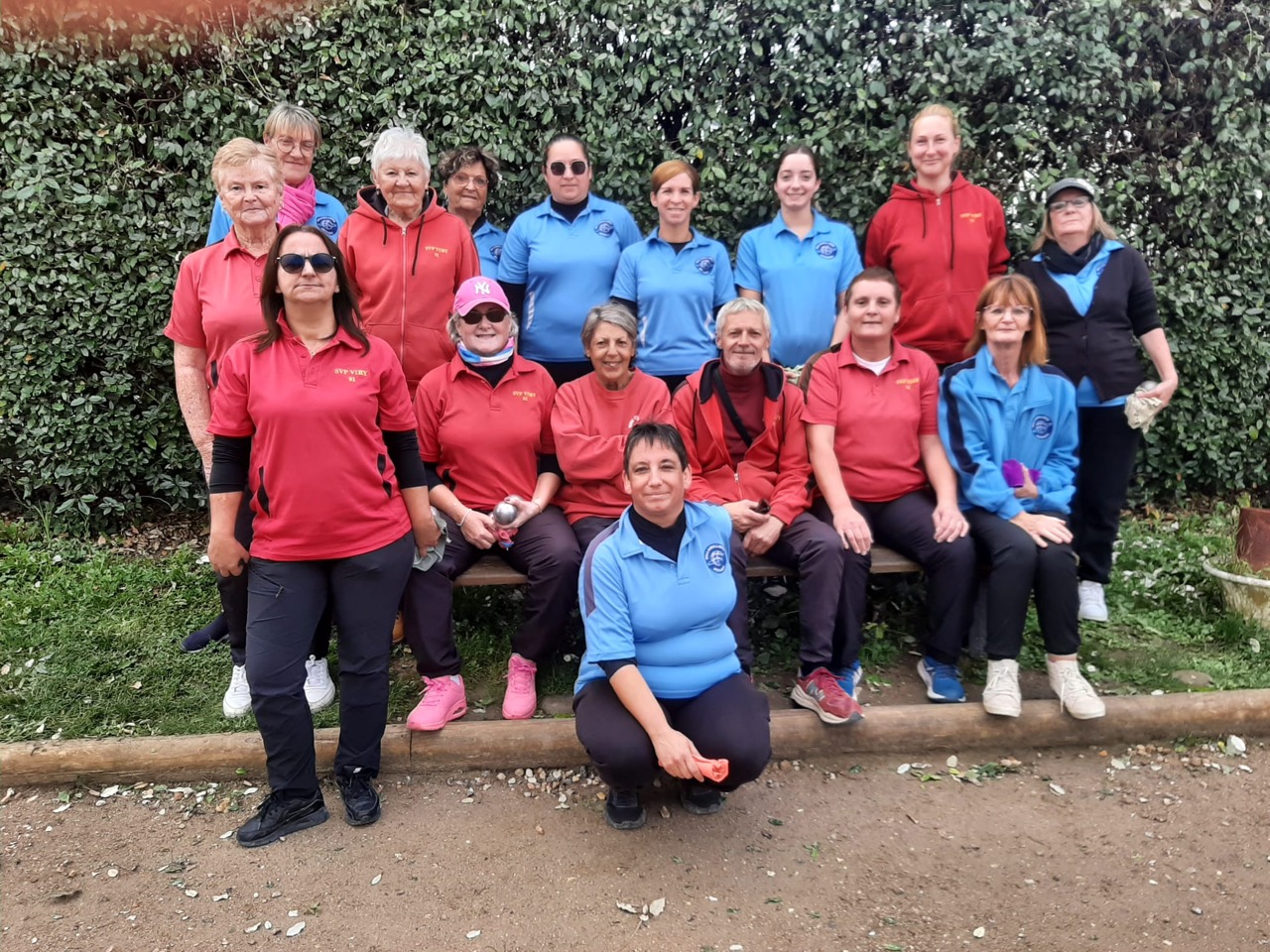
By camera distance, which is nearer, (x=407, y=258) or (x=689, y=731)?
(x=689, y=731)

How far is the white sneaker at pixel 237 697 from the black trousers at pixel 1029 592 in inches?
122

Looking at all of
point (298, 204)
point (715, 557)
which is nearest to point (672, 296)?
point (715, 557)

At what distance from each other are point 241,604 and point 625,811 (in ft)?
5.82

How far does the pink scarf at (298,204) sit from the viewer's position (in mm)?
4477

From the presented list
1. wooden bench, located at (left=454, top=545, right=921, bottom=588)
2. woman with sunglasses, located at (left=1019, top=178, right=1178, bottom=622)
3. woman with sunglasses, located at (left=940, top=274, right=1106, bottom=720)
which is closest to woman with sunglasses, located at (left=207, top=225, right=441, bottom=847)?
wooden bench, located at (left=454, top=545, right=921, bottom=588)

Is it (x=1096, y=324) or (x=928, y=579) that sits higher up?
(x=1096, y=324)

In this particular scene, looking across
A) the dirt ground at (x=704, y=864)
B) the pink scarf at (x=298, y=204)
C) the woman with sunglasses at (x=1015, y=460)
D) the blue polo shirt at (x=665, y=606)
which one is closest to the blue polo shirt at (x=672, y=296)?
the woman with sunglasses at (x=1015, y=460)

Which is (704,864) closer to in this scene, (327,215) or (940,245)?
(940,245)

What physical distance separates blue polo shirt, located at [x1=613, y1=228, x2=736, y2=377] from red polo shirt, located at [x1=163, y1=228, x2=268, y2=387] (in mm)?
1716

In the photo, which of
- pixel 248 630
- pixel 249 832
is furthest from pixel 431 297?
pixel 249 832

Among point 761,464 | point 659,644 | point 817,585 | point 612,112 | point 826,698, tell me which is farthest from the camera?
point 612,112

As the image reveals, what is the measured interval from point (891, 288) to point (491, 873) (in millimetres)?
2883

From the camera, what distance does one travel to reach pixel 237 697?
397 centimetres

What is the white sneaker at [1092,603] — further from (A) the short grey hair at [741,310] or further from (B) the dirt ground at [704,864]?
(A) the short grey hair at [741,310]
